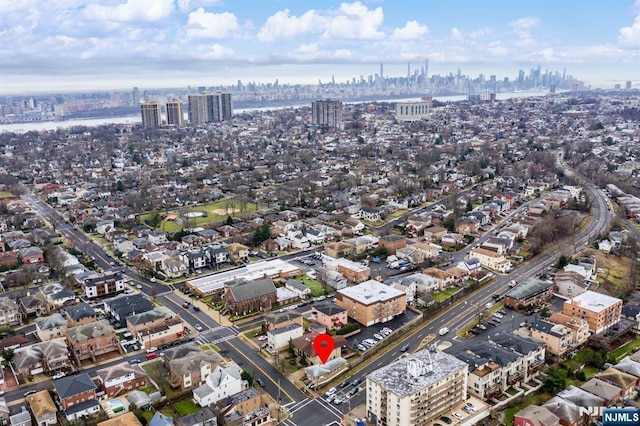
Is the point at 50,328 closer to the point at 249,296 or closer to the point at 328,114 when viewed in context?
the point at 249,296

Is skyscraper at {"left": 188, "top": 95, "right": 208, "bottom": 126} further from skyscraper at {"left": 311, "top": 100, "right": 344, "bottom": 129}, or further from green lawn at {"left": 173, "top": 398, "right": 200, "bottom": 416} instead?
green lawn at {"left": 173, "top": 398, "right": 200, "bottom": 416}

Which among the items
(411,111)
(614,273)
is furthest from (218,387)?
(411,111)

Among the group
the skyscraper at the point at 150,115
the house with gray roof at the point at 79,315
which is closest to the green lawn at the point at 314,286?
the house with gray roof at the point at 79,315

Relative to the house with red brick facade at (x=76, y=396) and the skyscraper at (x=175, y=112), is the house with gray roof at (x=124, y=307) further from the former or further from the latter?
the skyscraper at (x=175, y=112)

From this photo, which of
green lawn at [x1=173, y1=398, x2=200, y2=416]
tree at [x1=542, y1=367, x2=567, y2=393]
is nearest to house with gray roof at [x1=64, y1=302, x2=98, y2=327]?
green lawn at [x1=173, y1=398, x2=200, y2=416]

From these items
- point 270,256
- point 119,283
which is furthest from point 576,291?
point 119,283

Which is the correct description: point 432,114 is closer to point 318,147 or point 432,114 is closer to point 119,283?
point 318,147

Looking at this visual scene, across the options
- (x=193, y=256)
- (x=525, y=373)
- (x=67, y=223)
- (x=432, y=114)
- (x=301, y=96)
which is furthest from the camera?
(x=301, y=96)
